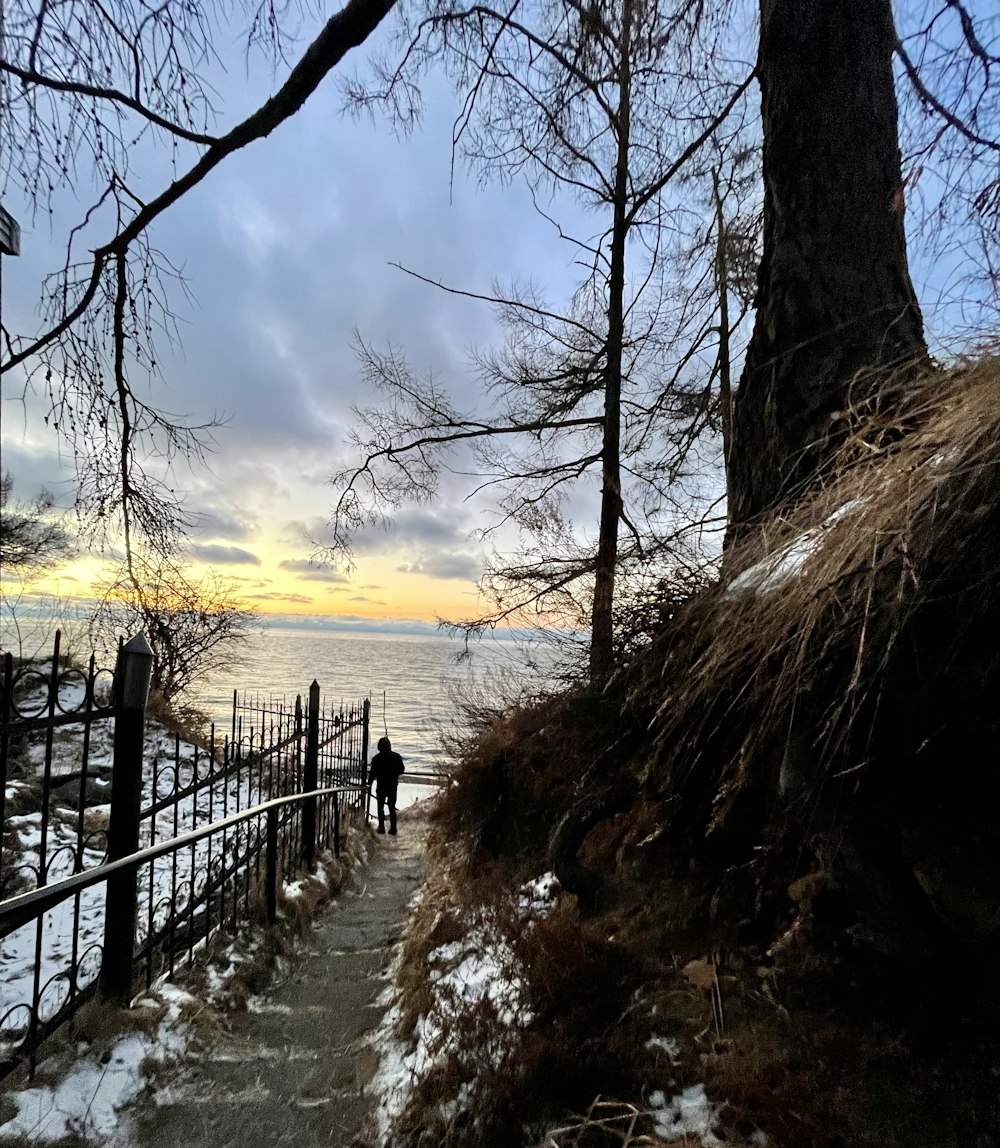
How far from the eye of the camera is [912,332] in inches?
155

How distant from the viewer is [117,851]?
11.1 ft

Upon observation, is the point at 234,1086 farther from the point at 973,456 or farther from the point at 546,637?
the point at 546,637

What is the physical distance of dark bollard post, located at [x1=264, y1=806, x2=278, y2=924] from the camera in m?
4.99

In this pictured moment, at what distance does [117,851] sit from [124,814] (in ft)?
0.59

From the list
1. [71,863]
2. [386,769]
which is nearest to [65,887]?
[71,863]

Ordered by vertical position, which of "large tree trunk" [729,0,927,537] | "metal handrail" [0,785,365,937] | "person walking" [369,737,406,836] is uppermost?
"large tree trunk" [729,0,927,537]

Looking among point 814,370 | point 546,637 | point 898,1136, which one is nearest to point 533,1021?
point 898,1136

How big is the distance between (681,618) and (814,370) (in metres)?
1.76

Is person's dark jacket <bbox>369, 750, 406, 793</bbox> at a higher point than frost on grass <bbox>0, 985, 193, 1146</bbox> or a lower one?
lower

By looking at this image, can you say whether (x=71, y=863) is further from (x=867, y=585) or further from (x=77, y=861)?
(x=867, y=585)

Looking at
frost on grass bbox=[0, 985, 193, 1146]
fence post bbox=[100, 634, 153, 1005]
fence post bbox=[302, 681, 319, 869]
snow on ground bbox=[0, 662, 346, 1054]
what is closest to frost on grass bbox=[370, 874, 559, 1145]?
frost on grass bbox=[0, 985, 193, 1146]

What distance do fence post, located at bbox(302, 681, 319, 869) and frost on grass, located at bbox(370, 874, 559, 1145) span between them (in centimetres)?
241

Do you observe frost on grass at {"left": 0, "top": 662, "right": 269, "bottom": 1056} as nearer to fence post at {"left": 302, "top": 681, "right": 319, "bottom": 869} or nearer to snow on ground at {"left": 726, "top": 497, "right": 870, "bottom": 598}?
fence post at {"left": 302, "top": 681, "right": 319, "bottom": 869}

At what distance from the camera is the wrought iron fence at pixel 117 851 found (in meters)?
2.82
